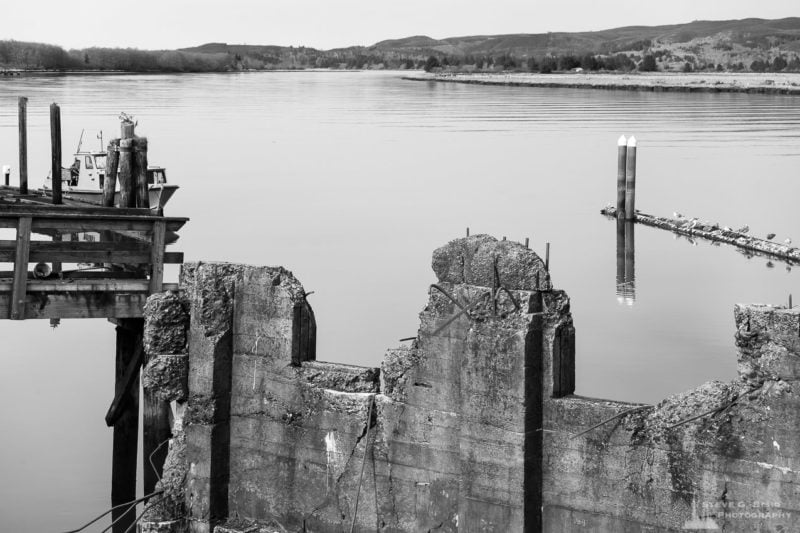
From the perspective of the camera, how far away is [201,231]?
3941 cm

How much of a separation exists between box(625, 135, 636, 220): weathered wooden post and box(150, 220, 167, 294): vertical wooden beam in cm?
2611

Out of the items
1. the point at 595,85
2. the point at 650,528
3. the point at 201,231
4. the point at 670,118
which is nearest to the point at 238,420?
the point at 650,528

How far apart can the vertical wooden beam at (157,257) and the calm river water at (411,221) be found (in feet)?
16.1

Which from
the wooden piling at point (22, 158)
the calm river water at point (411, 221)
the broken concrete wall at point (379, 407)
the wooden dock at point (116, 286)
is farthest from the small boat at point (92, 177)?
the broken concrete wall at point (379, 407)

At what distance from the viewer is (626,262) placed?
36375 mm

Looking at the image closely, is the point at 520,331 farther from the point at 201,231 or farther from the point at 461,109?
the point at 461,109

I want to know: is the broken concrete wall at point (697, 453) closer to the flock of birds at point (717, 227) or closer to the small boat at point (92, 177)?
the flock of birds at point (717, 227)

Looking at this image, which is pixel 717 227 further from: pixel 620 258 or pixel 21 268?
pixel 21 268

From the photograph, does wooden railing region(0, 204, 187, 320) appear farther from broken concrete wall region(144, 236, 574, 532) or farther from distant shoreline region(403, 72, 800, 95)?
distant shoreline region(403, 72, 800, 95)

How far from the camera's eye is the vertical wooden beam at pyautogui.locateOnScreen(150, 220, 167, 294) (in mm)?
15062

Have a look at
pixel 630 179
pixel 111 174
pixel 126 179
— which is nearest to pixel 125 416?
pixel 126 179

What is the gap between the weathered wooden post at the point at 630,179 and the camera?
1555 inches

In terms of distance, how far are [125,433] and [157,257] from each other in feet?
11.7

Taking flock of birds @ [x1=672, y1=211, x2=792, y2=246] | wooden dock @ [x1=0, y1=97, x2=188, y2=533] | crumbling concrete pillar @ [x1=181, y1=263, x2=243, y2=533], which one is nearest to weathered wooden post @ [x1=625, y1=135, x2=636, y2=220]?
flock of birds @ [x1=672, y1=211, x2=792, y2=246]
